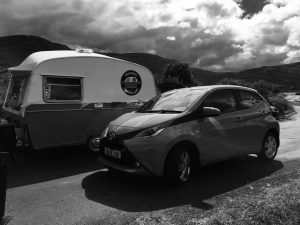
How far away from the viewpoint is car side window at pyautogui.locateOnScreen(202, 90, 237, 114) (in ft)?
22.4

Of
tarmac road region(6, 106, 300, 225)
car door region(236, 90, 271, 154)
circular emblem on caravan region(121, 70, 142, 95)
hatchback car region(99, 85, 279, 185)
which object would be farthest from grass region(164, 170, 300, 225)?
circular emblem on caravan region(121, 70, 142, 95)

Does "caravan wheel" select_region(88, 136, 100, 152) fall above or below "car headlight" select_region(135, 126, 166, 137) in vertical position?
below

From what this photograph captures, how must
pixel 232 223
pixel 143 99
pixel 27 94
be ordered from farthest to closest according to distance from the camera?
pixel 143 99
pixel 27 94
pixel 232 223

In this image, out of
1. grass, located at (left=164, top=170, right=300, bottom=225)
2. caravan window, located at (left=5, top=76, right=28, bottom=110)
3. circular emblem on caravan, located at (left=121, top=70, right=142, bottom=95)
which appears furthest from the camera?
circular emblem on caravan, located at (left=121, top=70, right=142, bottom=95)

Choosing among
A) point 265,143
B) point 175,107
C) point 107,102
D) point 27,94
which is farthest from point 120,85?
point 265,143

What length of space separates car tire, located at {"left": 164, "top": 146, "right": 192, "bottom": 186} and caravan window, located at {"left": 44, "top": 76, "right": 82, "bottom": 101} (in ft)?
11.4

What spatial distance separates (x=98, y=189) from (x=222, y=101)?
9.43ft

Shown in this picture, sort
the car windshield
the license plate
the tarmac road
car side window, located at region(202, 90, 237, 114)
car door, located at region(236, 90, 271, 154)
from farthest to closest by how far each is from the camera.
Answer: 1. car door, located at region(236, 90, 271, 154)
2. car side window, located at region(202, 90, 237, 114)
3. the car windshield
4. the license plate
5. the tarmac road

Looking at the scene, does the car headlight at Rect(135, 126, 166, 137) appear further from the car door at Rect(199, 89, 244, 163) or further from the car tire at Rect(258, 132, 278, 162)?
the car tire at Rect(258, 132, 278, 162)

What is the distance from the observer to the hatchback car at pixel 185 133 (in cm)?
585

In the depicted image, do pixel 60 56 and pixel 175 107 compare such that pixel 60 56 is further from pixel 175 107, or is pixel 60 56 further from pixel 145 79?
pixel 175 107

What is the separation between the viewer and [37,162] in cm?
854

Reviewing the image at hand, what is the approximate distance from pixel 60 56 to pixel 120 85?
172 centimetres

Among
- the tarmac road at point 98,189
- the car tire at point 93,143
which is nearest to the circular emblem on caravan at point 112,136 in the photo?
the tarmac road at point 98,189
